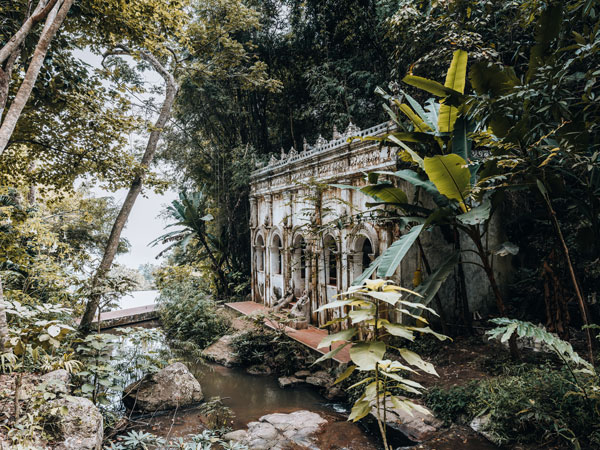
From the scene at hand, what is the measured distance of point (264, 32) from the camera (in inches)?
533

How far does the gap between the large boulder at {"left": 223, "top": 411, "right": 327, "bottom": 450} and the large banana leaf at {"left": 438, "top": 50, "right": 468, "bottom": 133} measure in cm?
498

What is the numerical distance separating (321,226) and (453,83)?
385cm

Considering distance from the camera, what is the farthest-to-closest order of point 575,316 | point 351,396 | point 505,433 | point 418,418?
point 575,316, point 351,396, point 418,418, point 505,433

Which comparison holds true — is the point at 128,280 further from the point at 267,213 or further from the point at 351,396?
the point at 267,213

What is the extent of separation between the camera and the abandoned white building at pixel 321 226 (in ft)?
23.7

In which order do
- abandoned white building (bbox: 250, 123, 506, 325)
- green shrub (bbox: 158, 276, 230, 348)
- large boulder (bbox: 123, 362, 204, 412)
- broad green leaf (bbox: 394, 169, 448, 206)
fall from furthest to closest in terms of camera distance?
1. green shrub (bbox: 158, 276, 230, 348)
2. abandoned white building (bbox: 250, 123, 506, 325)
3. large boulder (bbox: 123, 362, 204, 412)
4. broad green leaf (bbox: 394, 169, 448, 206)

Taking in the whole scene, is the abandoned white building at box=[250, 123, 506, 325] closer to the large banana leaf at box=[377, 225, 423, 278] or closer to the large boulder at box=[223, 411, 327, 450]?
the large banana leaf at box=[377, 225, 423, 278]

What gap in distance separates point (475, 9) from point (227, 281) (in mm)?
12395

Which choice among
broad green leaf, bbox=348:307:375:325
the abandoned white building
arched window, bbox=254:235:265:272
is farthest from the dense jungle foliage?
arched window, bbox=254:235:265:272

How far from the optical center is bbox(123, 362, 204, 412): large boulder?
6016 mm

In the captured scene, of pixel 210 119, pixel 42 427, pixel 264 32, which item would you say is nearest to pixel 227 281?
pixel 210 119

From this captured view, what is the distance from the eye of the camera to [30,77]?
4.50m

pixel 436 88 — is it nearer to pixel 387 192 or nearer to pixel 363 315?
pixel 387 192

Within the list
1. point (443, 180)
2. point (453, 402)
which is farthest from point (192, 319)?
point (443, 180)
